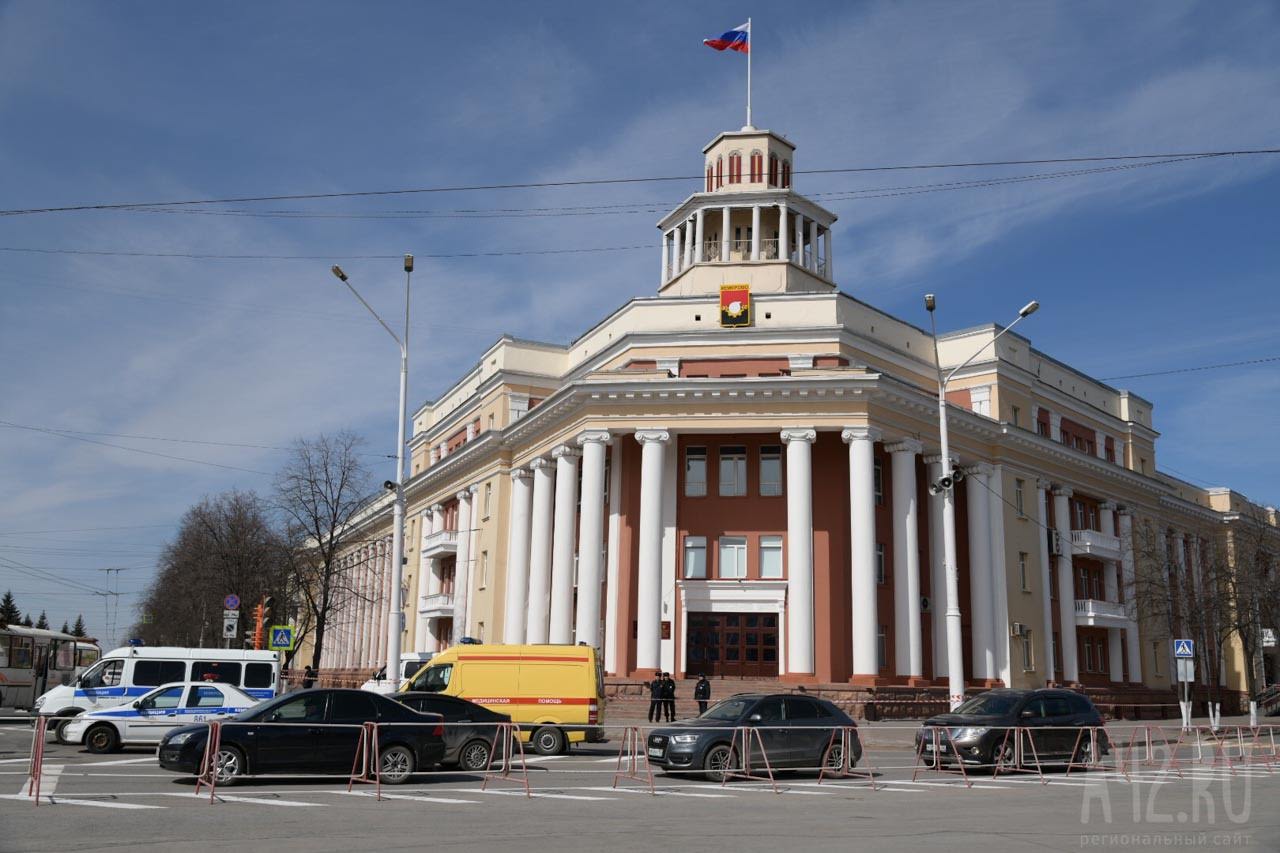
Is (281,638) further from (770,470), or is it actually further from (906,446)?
(906,446)

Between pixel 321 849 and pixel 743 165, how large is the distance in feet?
157

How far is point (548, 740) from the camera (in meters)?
24.1

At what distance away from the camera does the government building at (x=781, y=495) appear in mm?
41125

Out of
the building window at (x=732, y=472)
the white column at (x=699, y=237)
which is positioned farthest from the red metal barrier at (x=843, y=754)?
the white column at (x=699, y=237)

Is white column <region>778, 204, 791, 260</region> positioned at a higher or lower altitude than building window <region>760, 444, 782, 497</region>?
higher

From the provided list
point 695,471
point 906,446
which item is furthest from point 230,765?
point 906,446

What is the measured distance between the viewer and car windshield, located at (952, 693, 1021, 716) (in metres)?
22.3

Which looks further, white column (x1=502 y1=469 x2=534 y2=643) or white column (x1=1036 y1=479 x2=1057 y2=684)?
white column (x1=1036 y1=479 x2=1057 y2=684)

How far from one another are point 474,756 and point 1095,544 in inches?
1660

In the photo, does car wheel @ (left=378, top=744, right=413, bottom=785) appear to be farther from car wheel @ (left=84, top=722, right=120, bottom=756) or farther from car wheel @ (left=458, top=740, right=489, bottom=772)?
car wheel @ (left=84, top=722, right=120, bottom=756)

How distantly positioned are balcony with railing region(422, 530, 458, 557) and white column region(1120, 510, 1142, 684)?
111ft

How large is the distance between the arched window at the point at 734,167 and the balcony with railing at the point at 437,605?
25.3 metres

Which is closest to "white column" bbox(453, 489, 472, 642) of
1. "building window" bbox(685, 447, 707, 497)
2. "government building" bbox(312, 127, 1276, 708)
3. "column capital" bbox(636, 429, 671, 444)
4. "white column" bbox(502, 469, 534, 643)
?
"government building" bbox(312, 127, 1276, 708)

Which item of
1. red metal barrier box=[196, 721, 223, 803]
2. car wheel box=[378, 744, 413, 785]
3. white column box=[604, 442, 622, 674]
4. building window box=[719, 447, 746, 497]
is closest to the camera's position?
red metal barrier box=[196, 721, 223, 803]
